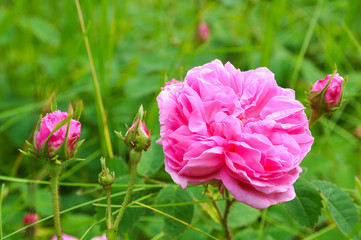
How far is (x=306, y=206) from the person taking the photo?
1.96 ft

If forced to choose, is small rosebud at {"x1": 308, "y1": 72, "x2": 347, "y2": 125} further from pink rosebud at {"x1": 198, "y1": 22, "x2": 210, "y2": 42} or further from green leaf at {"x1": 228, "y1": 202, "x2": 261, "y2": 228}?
pink rosebud at {"x1": 198, "y1": 22, "x2": 210, "y2": 42}

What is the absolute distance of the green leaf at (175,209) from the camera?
60 centimetres

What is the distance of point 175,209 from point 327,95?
274mm

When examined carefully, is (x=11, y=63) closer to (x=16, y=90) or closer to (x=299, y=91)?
(x=16, y=90)

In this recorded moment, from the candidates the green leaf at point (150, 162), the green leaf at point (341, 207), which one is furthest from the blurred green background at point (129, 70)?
the green leaf at point (341, 207)

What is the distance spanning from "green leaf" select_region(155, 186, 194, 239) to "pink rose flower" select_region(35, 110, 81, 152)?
19cm

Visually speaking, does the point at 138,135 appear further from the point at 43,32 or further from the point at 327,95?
the point at 43,32

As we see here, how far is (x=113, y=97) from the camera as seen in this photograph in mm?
1358

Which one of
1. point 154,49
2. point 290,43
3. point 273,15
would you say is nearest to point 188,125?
point 273,15

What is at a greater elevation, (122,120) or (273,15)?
(273,15)

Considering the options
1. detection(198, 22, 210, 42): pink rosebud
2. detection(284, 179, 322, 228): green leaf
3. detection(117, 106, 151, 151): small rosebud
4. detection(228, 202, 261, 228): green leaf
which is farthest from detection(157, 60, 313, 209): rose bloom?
detection(198, 22, 210, 42): pink rosebud

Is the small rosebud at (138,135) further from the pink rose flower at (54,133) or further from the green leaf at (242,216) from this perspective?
the green leaf at (242,216)

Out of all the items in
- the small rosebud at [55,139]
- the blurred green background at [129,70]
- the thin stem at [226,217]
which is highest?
the small rosebud at [55,139]

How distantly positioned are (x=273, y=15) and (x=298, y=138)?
597 millimetres
